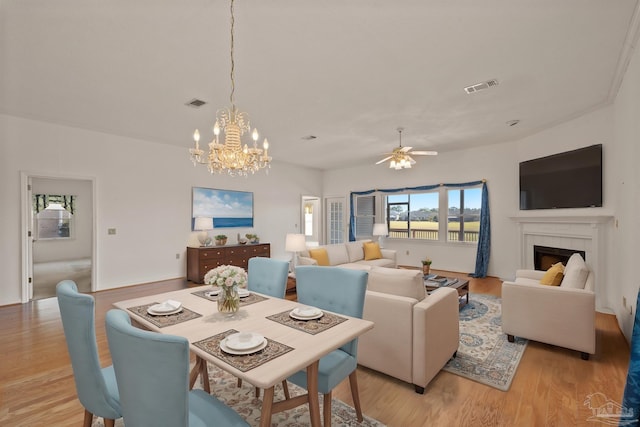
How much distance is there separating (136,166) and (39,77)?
253 cm

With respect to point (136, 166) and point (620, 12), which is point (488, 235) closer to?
point (620, 12)

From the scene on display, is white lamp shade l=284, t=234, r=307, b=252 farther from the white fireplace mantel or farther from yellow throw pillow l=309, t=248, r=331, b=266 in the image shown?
the white fireplace mantel

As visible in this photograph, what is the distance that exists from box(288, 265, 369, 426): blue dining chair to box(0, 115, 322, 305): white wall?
4634mm

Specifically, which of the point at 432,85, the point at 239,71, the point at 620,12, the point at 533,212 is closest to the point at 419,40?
the point at 432,85

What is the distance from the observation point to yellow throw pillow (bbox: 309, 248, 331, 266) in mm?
5285

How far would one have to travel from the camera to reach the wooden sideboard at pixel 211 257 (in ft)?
19.4

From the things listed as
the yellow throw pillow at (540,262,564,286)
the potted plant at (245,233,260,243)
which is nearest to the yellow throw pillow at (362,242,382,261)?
the potted plant at (245,233,260,243)

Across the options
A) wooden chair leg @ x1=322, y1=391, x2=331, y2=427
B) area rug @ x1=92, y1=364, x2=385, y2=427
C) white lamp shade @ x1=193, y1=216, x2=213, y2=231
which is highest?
white lamp shade @ x1=193, y1=216, x2=213, y2=231

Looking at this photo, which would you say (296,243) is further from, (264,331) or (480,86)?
(480,86)

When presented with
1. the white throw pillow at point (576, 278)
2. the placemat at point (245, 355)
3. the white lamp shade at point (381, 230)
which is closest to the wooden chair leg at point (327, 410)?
the placemat at point (245, 355)

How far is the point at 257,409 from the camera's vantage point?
212 cm

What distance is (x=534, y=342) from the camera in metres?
3.21

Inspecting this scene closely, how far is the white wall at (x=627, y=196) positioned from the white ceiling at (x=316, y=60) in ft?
0.99

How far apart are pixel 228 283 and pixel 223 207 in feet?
18.1
